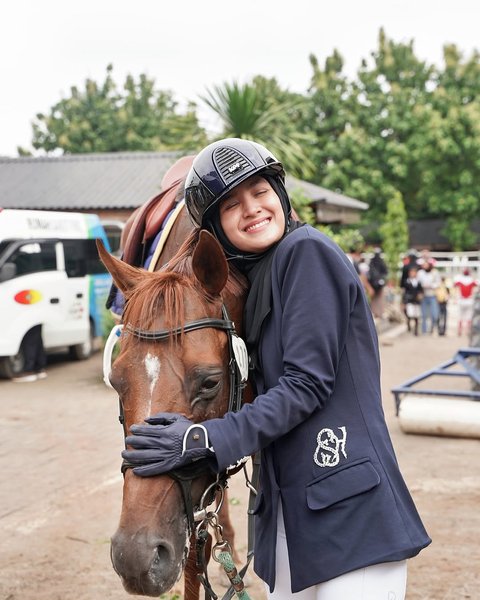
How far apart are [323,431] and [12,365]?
9379 millimetres

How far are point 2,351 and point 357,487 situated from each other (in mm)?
8998

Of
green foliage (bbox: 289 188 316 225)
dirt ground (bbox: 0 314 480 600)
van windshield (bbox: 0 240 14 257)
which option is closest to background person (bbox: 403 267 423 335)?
green foliage (bbox: 289 188 316 225)

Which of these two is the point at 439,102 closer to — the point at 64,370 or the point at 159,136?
the point at 159,136

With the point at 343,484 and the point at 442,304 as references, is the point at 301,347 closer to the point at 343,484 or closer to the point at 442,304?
the point at 343,484

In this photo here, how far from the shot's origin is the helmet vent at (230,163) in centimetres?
203

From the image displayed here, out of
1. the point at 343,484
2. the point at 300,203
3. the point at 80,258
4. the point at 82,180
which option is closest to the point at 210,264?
the point at 343,484

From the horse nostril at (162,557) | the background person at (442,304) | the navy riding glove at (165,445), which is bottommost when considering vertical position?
the background person at (442,304)

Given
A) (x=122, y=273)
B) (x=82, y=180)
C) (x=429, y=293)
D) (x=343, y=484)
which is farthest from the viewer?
(x=82, y=180)

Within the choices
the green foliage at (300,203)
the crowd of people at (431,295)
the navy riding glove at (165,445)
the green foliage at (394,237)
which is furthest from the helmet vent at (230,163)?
the green foliage at (394,237)

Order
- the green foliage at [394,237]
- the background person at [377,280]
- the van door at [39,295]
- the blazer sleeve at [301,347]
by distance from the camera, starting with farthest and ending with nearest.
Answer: the green foliage at [394,237]
the background person at [377,280]
the van door at [39,295]
the blazer sleeve at [301,347]

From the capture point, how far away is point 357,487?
172cm

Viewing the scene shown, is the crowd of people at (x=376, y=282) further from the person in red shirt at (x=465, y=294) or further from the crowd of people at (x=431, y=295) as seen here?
the person in red shirt at (x=465, y=294)

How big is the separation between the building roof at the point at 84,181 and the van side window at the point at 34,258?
27.4 feet

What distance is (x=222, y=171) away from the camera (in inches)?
80.6
